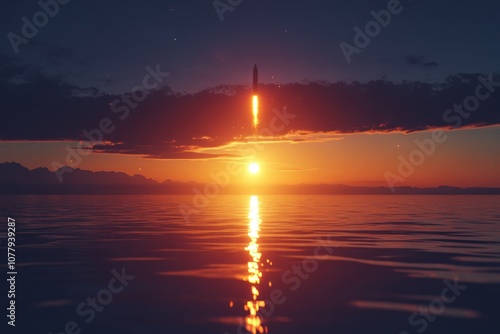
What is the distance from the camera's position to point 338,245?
26.7m

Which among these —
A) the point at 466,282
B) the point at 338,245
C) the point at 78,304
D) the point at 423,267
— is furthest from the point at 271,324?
the point at 338,245

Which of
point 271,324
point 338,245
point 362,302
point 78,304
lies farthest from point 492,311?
point 338,245

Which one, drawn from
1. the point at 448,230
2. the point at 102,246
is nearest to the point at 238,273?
the point at 102,246

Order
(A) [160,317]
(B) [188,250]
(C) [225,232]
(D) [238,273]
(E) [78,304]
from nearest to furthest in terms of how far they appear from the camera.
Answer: (A) [160,317] < (E) [78,304] < (D) [238,273] < (B) [188,250] < (C) [225,232]

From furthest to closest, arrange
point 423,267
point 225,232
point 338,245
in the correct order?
point 225,232 → point 338,245 → point 423,267

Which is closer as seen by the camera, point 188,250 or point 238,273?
point 238,273

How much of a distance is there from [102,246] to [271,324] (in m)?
15.9

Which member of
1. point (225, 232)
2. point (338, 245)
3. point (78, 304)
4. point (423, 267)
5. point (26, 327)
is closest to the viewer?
point (26, 327)

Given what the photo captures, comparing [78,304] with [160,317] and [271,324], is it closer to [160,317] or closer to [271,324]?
[160,317]

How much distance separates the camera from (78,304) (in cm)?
1377

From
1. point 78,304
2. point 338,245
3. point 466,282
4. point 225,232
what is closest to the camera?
point 78,304

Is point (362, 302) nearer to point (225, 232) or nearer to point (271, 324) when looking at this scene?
point (271, 324)

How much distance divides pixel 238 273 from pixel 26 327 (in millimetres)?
8046

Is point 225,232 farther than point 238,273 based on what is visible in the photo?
Yes
